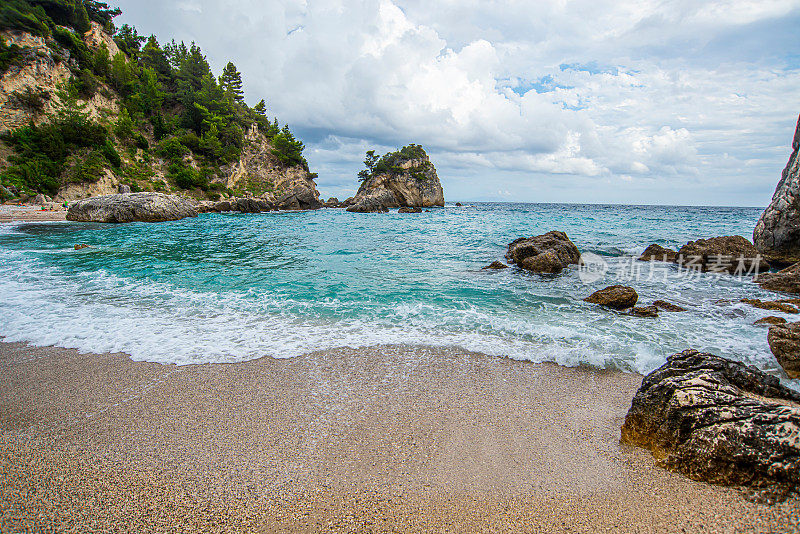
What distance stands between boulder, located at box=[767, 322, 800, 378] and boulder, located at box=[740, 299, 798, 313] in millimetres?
4176

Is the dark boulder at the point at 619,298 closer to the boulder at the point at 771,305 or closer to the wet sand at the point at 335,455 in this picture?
the boulder at the point at 771,305

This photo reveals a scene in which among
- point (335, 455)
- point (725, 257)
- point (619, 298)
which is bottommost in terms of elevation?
point (335, 455)

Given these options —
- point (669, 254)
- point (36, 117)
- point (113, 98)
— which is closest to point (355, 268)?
point (669, 254)

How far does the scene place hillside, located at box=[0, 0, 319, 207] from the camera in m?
35.2

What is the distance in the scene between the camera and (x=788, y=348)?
5.07 meters

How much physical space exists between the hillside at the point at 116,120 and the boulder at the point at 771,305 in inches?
2027

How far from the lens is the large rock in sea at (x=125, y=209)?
97.4 ft

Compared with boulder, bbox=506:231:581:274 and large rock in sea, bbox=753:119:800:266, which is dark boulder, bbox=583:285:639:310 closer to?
boulder, bbox=506:231:581:274

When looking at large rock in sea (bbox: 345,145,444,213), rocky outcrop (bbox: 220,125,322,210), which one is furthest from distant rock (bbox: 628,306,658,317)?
large rock in sea (bbox: 345,145,444,213)

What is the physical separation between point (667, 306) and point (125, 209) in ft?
132

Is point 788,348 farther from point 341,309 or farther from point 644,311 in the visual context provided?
point 341,309

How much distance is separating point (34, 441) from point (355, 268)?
32.1 feet

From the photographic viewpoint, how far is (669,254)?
15.8 m

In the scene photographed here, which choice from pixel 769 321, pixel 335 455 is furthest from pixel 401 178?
pixel 335 455
